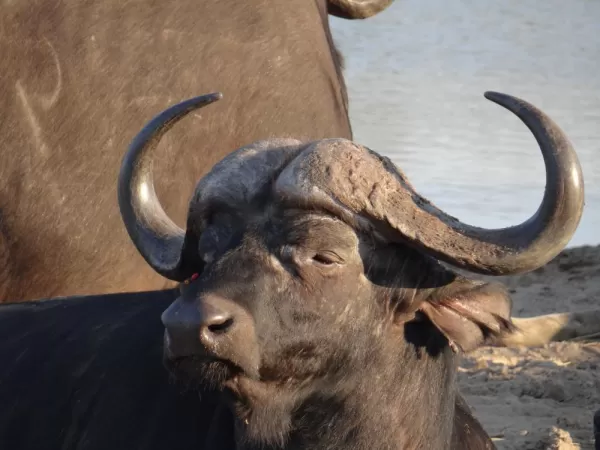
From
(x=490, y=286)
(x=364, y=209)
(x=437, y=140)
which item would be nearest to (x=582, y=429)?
(x=490, y=286)

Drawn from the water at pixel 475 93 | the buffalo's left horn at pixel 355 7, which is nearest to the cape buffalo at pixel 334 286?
the buffalo's left horn at pixel 355 7

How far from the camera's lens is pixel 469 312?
4.48m

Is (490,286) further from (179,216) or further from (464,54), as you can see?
(464,54)

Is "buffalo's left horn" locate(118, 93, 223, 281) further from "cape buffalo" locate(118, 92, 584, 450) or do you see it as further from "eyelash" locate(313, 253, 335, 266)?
"eyelash" locate(313, 253, 335, 266)

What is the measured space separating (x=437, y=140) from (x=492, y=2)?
22.1 m

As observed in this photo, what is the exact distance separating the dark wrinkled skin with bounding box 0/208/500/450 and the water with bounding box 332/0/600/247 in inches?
241

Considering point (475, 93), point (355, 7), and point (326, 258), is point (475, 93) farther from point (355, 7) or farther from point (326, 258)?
point (326, 258)

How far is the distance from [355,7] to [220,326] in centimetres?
425

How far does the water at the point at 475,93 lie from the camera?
12500 mm

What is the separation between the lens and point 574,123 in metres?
16.2

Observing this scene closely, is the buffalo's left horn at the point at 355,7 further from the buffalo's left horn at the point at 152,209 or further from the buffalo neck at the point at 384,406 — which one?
the buffalo neck at the point at 384,406

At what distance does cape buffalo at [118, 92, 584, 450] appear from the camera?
4.09 m

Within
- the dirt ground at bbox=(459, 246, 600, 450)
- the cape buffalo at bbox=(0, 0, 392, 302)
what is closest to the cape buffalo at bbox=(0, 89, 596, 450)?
the cape buffalo at bbox=(0, 0, 392, 302)

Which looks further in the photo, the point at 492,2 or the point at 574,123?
the point at 492,2
